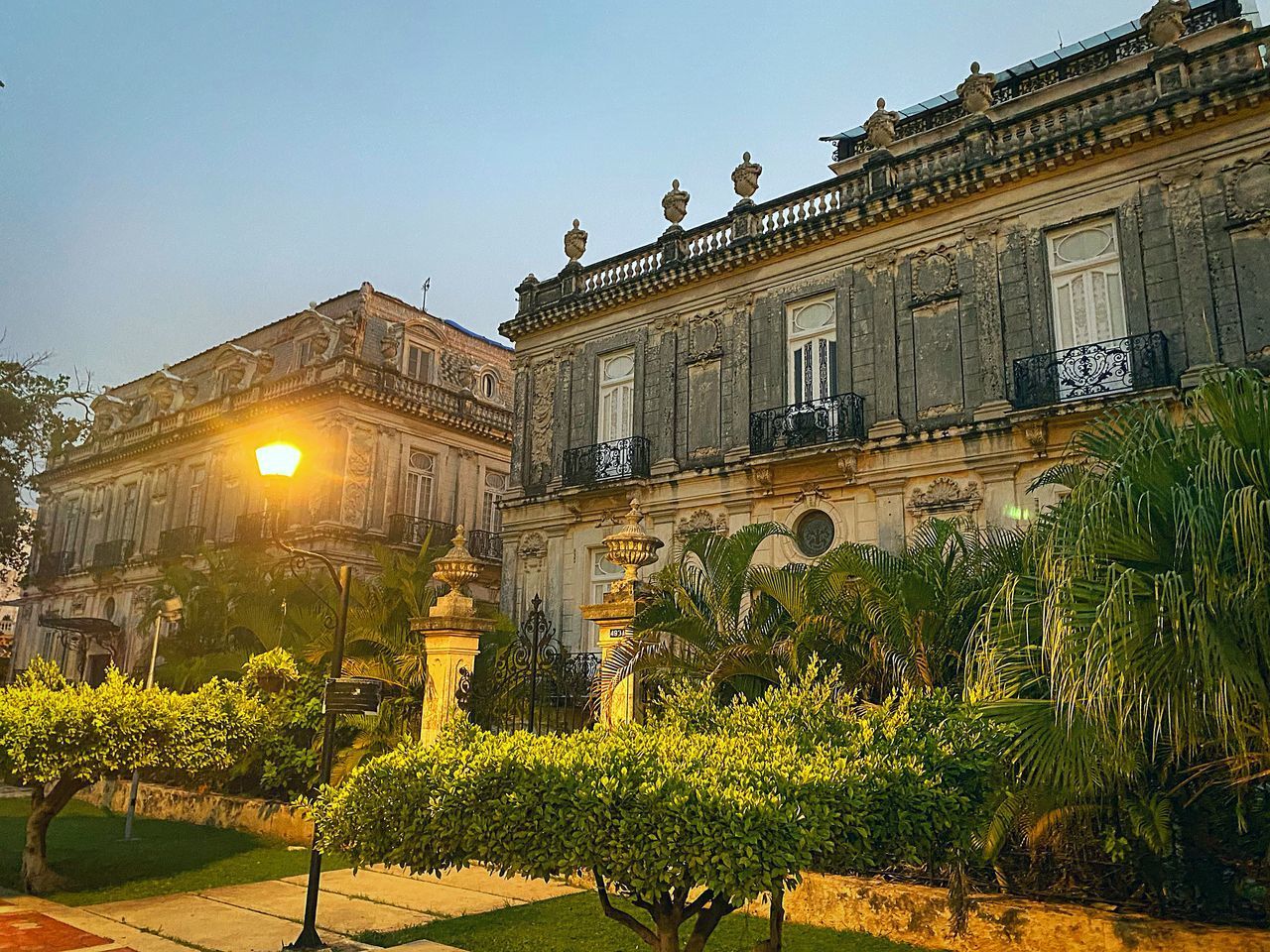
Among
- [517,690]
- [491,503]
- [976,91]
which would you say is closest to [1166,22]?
[976,91]

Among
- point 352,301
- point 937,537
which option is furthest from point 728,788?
point 352,301

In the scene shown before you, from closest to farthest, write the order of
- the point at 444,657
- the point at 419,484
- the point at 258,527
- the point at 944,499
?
the point at 444,657, the point at 944,499, the point at 258,527, the point at 419,484

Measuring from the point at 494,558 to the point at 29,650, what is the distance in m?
20.7

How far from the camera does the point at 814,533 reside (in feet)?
56.9

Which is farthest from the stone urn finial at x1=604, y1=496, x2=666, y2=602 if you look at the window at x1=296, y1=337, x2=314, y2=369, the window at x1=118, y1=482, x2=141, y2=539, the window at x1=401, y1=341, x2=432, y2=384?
the window at x1=118, y1=482, x2=141, y2=539

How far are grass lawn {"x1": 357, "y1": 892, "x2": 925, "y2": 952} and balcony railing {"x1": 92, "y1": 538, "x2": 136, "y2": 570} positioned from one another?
89.8 ft

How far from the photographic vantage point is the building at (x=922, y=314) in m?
14.4

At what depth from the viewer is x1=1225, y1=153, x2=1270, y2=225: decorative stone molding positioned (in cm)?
1393

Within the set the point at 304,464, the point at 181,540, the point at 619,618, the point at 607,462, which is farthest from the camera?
the point at 181,540

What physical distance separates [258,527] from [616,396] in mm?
12113

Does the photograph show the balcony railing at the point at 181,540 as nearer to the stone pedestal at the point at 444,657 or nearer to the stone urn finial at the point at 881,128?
the stone pedestal at the point at 444,657

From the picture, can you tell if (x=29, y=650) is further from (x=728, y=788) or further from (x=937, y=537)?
(x=728, y=788)

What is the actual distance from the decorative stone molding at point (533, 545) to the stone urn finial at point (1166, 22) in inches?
565

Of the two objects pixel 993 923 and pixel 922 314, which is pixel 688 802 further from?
pixel 922 314
